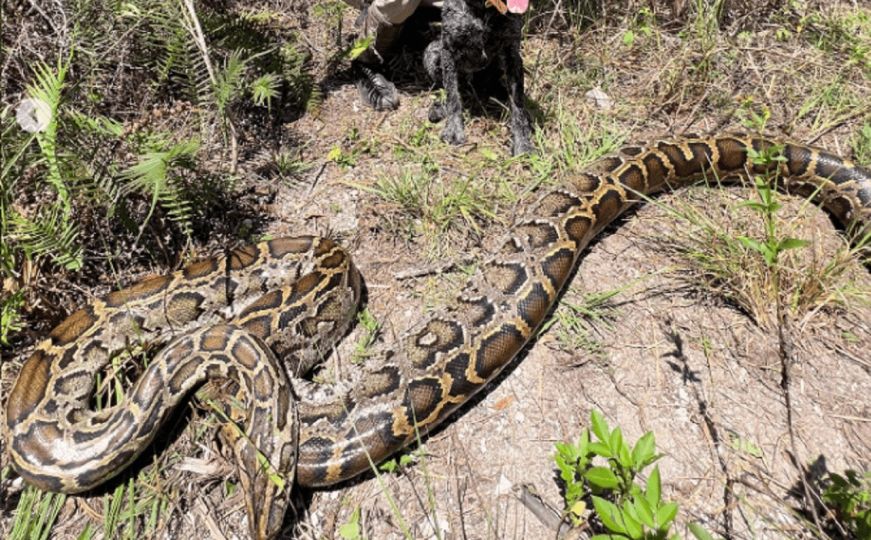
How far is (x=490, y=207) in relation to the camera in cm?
502

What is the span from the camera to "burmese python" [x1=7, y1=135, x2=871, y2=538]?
11.3 ft

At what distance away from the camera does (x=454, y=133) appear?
5492 millimetres

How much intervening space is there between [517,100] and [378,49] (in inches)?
74.5

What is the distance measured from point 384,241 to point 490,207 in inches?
39.7

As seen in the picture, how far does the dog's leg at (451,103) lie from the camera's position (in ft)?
16.8

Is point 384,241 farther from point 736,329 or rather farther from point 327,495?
point 736,329

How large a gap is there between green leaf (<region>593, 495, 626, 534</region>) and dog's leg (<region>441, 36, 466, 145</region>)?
380cm

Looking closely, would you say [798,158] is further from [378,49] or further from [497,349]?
[378,49]

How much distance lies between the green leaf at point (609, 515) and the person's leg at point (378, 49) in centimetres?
465

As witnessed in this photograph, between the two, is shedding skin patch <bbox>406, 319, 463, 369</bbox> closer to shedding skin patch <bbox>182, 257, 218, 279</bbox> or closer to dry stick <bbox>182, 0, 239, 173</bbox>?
shedding skin patch <bbox>182, 257, 218, 279</bbox>

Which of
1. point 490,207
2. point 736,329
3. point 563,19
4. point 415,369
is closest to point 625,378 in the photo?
point 736,329

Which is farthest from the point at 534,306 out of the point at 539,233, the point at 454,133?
the point at 454,133

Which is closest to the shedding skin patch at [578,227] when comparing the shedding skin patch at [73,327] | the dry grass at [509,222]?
the dry grass at [509,222]

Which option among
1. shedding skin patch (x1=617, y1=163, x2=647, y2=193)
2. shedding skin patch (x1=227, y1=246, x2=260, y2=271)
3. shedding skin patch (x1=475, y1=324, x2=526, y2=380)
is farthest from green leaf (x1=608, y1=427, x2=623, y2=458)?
shedding skin patch (x1=227, y1=246, x2=260, y2=271)
